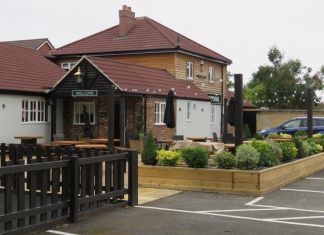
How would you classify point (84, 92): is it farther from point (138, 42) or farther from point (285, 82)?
point (285, 82)

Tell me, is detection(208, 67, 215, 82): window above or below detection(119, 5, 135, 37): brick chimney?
below

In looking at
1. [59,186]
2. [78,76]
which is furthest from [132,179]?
[78,76]

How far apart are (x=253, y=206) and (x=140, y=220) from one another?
8.49 feet

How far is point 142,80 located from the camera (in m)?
24.8

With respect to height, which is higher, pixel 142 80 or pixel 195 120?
pixel 142 80

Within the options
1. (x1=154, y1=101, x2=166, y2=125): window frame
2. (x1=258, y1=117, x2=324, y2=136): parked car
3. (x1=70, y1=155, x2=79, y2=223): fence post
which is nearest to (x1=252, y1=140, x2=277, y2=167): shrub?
(x1=70, y1=155, x2=79, y2=223): fence post

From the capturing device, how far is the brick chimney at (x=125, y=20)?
32.1 m

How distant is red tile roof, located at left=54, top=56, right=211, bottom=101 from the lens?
22688 millimetres

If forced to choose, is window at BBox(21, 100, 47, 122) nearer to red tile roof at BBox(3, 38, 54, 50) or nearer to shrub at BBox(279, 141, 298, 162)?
shrub at BBox(279, 141, 298, 162)

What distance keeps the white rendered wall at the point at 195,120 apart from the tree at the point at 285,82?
88.0 feet

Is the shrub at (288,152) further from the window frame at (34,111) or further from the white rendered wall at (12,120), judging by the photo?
the window frame at (34,111)

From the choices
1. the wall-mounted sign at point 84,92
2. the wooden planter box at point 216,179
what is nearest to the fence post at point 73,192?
the wooden planter box at point 216,179

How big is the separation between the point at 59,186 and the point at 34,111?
52.4 feet

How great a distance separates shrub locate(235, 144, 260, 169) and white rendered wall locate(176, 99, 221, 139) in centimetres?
1452
